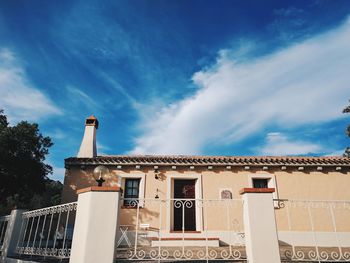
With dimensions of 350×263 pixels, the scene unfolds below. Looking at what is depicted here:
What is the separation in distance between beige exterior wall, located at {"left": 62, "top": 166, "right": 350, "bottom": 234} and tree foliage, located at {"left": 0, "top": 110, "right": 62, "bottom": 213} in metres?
2.17

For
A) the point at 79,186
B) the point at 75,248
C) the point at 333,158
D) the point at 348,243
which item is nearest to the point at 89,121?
the point at 79,186

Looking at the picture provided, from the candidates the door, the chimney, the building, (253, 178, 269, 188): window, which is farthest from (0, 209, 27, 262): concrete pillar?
(253, 178, 269, 188): window

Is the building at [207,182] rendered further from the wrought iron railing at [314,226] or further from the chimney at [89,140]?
the chimney at [89,140]

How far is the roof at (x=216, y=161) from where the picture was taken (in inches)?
404

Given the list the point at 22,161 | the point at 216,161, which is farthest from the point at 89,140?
the point at 216,161

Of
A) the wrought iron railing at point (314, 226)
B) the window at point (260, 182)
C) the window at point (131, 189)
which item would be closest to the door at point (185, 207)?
the window at point (131, 189)

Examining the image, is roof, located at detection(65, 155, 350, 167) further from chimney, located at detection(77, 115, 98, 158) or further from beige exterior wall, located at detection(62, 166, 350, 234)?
chimney, located at detection(77, 115, 98, 158)

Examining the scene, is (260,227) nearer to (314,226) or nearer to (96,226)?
(96,226)

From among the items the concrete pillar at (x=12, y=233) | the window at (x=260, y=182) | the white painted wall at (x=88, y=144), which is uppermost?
the white painted wall at (x=88, y=144)

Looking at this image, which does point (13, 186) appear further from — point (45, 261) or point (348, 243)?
point (348, 243)

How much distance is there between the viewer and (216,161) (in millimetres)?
10383

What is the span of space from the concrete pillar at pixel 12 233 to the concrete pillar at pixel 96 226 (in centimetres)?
352

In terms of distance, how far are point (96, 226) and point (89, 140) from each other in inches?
335

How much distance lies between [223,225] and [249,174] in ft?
7.87
